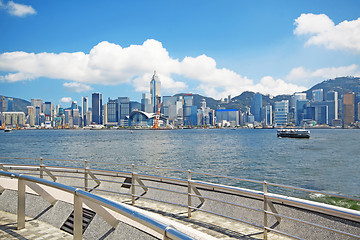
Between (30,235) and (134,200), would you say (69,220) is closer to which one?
(30,235)

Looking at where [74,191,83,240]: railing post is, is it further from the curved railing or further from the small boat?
the small boat

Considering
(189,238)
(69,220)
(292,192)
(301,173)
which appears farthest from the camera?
(301,173)

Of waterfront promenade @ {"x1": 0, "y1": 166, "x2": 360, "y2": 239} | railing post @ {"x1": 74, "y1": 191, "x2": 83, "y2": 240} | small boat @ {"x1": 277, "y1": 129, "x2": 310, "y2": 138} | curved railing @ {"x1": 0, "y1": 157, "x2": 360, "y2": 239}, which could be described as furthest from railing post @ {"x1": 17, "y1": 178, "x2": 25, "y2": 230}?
small boat @ {"x1": 277, "y1": 129, "x2": 310, "y2": 138}

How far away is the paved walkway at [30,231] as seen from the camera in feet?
14.8

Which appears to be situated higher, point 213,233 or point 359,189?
point 213,233

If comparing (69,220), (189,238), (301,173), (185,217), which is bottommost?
(301,173)

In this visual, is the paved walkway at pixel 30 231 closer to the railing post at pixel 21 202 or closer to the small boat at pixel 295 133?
the railing post at pixel 21 202

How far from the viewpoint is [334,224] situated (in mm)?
5875

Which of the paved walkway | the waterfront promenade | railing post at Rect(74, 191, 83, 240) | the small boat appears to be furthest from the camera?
the small boat

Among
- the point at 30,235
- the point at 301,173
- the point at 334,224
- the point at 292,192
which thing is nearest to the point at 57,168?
the point at 30,235

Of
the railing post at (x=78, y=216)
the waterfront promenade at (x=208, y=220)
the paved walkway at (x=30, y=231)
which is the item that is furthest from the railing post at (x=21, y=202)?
the railing post at (x=78, y=216)

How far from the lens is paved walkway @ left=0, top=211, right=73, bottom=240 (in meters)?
4.52

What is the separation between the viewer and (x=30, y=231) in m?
4.76

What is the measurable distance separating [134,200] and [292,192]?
1399 centimetres
